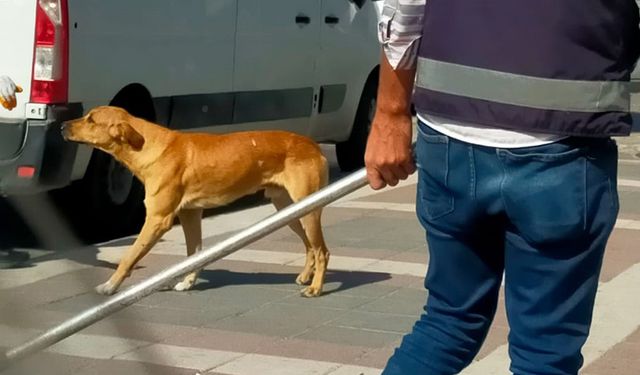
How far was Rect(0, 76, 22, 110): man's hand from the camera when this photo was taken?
7.58m

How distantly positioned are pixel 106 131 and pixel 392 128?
413cm

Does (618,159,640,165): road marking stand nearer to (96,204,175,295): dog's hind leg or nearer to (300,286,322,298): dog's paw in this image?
(300,286,322,298): dog's paw

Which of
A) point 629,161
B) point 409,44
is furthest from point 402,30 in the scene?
point 629,161

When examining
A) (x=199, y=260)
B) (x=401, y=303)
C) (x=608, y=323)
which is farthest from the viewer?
(x=401, y=303)

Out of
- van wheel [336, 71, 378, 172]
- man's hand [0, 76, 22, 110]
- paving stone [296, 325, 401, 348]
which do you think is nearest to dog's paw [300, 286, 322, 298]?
paving stone [296, 325, 401, 348]

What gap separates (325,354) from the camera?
579 cm

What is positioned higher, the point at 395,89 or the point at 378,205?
the point at 395,89

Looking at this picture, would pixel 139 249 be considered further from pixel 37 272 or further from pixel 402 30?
pixel 402 30

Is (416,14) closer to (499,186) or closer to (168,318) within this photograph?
(499,186)

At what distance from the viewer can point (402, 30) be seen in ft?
11.0

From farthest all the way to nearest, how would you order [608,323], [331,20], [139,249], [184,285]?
[331,20] → [184,285] → [139,249] → [608,323]

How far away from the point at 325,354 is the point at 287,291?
1402mm

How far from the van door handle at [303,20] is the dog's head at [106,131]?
3507mm

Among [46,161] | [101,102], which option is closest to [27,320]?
[46,161]
